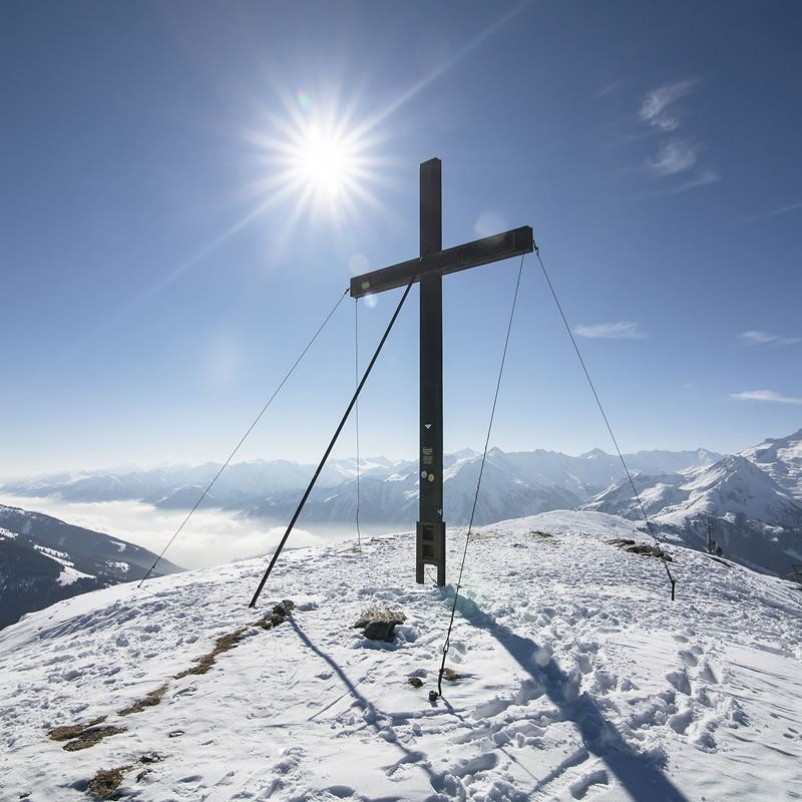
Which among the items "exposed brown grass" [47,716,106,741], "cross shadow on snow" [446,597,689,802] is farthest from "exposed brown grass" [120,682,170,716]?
"cross shadow on snow" [446,597,689,802]

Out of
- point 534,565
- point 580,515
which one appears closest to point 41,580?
point 580,515

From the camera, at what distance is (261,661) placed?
781cm

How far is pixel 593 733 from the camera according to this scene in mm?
5410

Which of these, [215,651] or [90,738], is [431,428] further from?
[90,738]

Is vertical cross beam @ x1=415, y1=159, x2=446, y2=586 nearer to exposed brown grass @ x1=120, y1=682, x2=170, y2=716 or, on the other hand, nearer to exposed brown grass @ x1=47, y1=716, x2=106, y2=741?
exposed brown grass @ x1=120, y1=682, x2=170, y2=716

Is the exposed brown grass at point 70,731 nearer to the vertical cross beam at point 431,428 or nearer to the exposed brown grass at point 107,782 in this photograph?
the exposed brown grass at point 107,782

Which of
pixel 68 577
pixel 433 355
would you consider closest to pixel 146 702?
pixel 433 355

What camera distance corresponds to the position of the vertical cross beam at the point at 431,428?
1220 cm

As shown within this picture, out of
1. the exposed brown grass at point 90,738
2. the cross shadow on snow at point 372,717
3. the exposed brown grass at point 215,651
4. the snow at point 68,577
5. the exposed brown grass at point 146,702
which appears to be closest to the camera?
the cross shadow on snow at point 372,717

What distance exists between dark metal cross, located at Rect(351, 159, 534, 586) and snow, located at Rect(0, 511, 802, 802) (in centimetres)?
136

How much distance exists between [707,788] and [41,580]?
755 feet

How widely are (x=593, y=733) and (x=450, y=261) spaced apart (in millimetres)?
10594

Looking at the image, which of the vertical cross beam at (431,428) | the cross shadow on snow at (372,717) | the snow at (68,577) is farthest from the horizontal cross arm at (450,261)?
the snow at (68,577)

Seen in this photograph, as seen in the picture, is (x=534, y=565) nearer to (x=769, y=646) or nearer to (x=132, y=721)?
(x=769, y=646)
